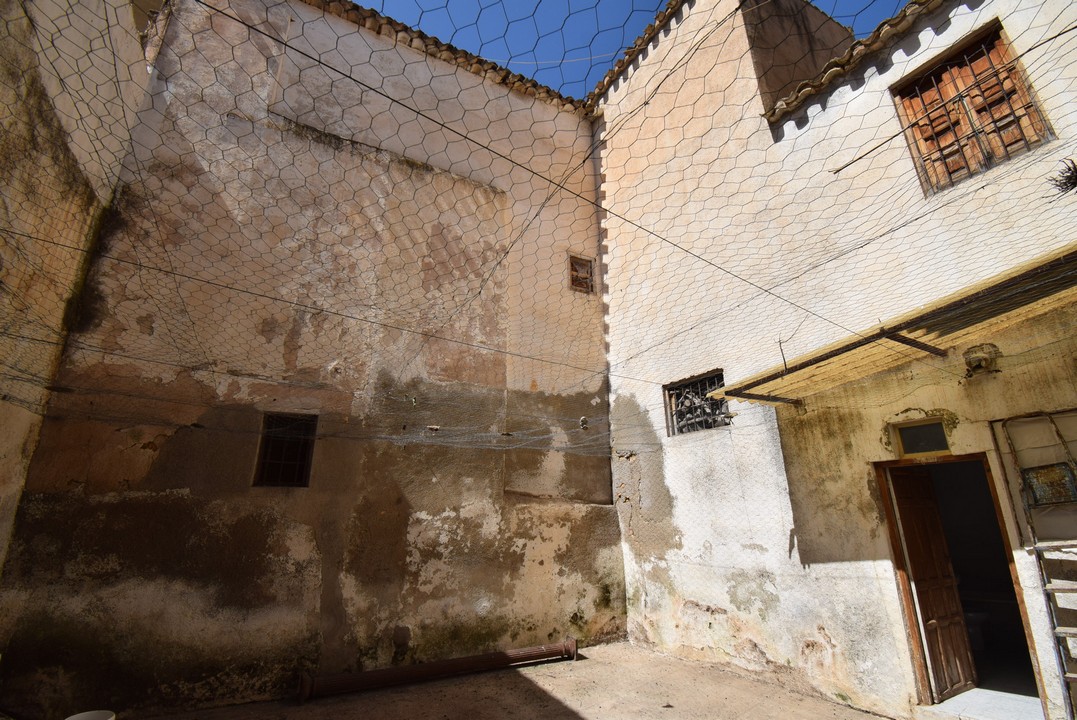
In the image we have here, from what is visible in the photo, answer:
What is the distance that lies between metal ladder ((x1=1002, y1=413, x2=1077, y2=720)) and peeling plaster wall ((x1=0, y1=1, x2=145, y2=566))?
17.6 ft

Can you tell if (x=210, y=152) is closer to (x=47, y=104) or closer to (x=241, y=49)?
(x=241, y=49)

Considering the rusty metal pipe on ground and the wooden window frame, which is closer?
the wooden window frame

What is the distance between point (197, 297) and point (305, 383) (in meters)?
0.99

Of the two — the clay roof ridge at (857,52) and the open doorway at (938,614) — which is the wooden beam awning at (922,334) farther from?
the clay roof ridge at (857,52)

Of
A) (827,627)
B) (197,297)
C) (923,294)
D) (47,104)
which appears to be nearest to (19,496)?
(197,297)

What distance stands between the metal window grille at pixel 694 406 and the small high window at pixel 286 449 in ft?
10.3

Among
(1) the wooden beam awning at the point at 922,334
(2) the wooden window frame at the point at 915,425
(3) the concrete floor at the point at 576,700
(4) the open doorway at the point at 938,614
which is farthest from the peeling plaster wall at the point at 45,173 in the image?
(4) the open doorway at the point at 938,614

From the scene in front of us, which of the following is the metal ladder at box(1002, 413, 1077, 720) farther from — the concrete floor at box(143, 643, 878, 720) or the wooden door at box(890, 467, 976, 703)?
the concrete floor at box(143, 643, 878, 720)

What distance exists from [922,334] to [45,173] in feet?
15.7

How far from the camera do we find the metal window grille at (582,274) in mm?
5602

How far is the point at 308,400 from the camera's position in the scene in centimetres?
390

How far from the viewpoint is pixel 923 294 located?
3066 millimetres

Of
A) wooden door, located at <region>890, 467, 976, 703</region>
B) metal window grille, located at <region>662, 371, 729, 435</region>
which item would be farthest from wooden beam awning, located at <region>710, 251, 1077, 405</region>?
wooden door, located at <region>890, 467, 976, 703</region>

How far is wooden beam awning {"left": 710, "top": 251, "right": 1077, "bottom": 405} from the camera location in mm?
2074
